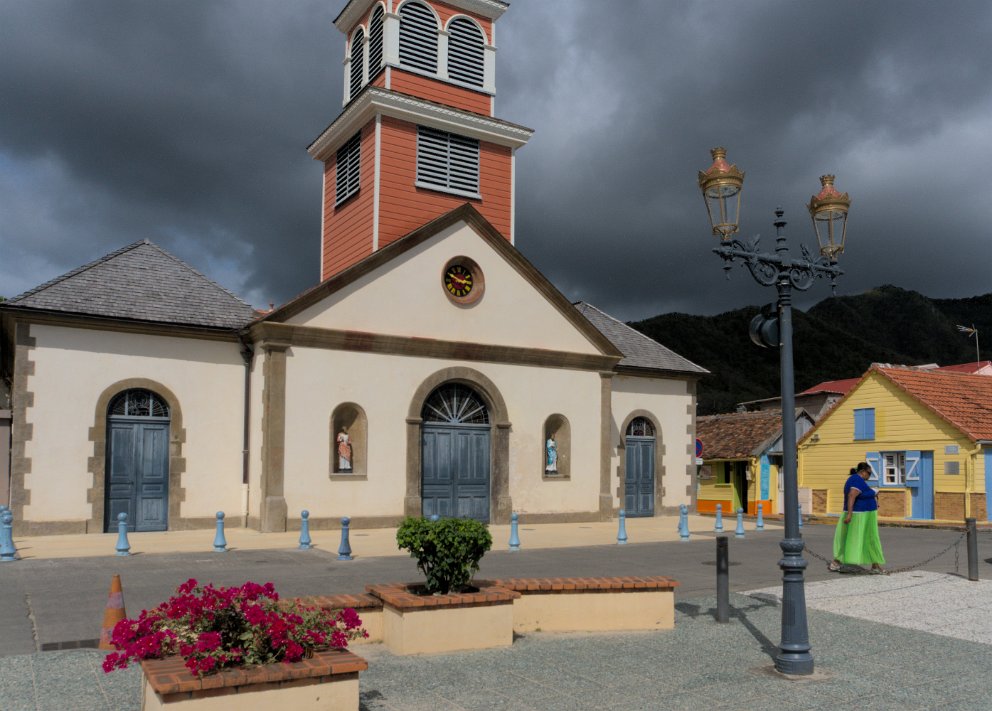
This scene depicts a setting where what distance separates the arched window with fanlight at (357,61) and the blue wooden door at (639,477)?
42.9 feet

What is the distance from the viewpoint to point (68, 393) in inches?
699

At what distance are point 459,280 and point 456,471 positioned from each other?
472 centimetres

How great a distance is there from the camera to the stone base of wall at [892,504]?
2708 cm

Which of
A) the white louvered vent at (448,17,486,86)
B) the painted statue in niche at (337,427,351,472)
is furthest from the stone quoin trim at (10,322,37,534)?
the white louvered vent at (448,17,486,86)

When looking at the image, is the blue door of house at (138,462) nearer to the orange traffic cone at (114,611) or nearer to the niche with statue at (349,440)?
the niche with statue at (349,440)

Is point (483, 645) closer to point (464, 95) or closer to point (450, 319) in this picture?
point (450, 319)

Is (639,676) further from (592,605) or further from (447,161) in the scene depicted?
(447,161)

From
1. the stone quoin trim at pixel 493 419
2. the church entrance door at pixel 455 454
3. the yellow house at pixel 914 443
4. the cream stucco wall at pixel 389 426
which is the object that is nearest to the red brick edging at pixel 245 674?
the cream stucco wall at pixel 389 426

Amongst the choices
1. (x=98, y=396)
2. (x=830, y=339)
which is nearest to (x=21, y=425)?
(x=98, y=396)

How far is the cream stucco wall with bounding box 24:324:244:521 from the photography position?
1741cm

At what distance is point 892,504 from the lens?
27.4 meters

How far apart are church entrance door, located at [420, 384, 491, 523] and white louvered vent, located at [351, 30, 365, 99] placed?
990 centimetres

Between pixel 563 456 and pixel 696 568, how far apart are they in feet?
31.0

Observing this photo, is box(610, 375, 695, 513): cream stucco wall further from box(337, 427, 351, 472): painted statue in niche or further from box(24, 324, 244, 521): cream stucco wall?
box(24, 324, 244, 521): cream stucco wall
